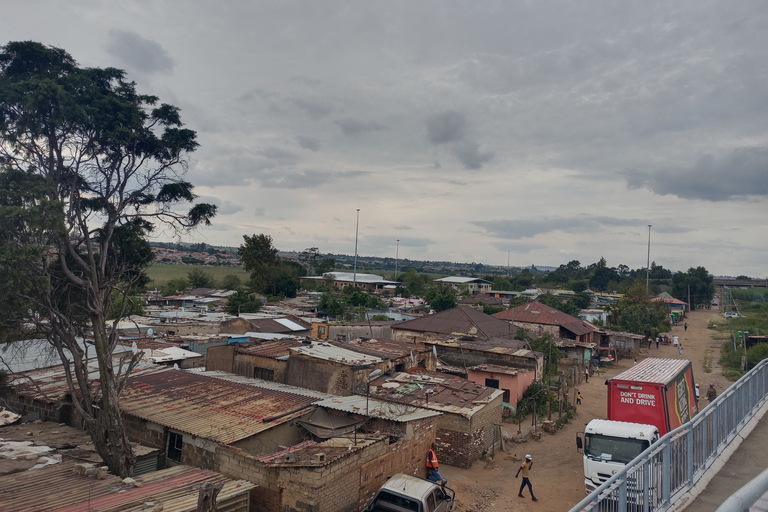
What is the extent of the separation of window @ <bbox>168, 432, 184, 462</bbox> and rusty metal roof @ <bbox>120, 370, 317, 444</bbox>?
1.36 ft

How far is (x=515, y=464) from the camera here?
1550 cm

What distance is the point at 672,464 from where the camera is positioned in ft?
18.4

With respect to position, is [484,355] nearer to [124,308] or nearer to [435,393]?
[435,393]

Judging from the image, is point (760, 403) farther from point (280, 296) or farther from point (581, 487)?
point (280, 296)

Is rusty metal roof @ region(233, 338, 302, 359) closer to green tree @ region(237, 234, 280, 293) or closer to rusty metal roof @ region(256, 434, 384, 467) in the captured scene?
rusty metal roof @ region(256, 434, 384, 467)

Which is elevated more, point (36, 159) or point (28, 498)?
point (36, 159)

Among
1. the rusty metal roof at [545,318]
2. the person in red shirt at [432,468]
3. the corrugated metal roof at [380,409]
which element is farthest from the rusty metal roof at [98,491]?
the rusty metal roof at [545,318]

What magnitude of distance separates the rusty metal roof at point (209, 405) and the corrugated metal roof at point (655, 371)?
9.63 metres

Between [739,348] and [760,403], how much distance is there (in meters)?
33.1

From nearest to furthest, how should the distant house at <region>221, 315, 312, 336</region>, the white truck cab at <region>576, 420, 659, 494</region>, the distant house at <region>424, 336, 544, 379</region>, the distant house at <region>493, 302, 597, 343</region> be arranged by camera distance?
the white truck cab at <region>576, 420, 659, 494</region>
the distant house at <region>424, 336, 544, 379</region>
the distant house at <region>221, 315, 312, 336</region>
the distant house at <region>493, 302, 597, 343</region>

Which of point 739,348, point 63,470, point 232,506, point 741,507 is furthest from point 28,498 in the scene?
point 739,348

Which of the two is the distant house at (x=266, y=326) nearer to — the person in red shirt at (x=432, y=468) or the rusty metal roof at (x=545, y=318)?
the rusty metal roof at (x=545, y=318)

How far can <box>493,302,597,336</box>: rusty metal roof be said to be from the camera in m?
38.3

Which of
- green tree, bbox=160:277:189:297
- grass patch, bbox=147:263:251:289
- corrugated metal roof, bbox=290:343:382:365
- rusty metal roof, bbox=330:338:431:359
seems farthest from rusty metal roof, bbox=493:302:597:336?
grass patch, bbox=147:263:251:289
